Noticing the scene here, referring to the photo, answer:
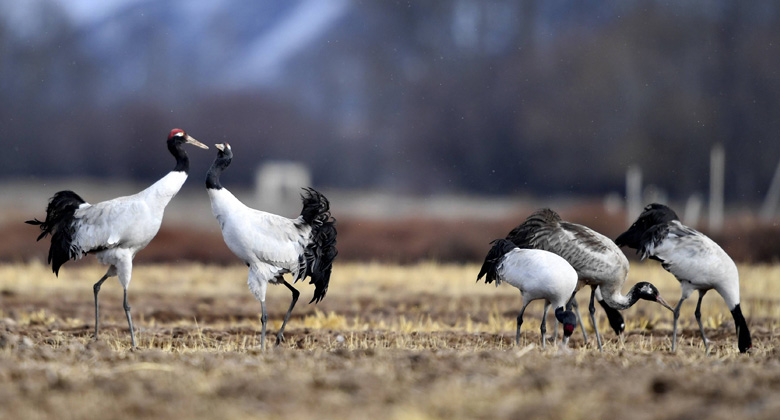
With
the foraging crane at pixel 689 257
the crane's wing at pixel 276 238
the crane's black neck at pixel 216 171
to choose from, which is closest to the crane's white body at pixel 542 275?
the foraging crane at pixel 689 257

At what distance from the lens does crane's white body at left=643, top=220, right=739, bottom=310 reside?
35.1ft

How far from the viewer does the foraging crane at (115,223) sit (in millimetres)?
10062

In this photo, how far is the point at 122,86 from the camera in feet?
209

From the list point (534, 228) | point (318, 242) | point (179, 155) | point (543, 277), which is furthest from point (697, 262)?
point (179, 155)

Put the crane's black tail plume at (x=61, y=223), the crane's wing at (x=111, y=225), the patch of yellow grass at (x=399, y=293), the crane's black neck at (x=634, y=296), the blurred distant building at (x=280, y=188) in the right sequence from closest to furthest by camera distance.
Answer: the crane's wing at (x=111, y=225)
the crane's black tail plume at (x=61, y=223)
the crane's black neck at (x=634, y=296)
the patch of yellow grass at (x=399, y=293)
the blurred distant building at (x=280, y=188)

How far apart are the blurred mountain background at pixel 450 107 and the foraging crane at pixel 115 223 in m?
27.5

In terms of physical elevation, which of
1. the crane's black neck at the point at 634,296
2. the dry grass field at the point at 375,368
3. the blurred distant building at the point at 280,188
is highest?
the blurred distant building at the point at 280,188

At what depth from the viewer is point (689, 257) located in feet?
35.3

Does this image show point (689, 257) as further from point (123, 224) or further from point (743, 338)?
point (123, 224)

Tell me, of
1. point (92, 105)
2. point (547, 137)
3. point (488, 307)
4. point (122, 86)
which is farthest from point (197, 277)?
point (122, 86)

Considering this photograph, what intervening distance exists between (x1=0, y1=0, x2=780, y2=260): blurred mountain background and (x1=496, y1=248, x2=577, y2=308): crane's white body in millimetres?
28325

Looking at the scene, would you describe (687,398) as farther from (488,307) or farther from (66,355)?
(488,307)

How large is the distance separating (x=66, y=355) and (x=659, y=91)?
46.9 meters

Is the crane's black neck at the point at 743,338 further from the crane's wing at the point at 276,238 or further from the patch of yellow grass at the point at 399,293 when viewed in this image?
the crane's wing at the point at 276,238
